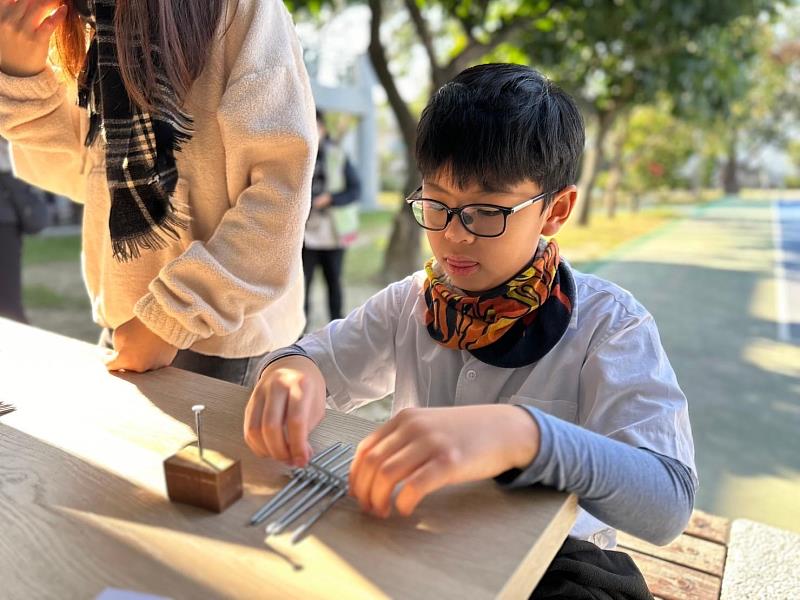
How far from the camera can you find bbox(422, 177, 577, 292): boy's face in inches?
42.8

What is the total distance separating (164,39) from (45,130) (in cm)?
47

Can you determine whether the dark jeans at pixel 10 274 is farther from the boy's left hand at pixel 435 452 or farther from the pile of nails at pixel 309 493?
the boy's left hand at pixel 435 452

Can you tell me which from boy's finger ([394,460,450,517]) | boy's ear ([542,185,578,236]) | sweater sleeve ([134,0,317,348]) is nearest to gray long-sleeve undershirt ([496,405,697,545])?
boy's finger ([394,460,450,517])

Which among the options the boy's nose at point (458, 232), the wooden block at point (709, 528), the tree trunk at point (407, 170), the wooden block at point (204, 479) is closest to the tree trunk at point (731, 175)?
the tree trunk at point (407, 170)

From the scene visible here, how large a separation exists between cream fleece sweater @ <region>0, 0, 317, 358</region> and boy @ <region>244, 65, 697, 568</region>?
0.17 m

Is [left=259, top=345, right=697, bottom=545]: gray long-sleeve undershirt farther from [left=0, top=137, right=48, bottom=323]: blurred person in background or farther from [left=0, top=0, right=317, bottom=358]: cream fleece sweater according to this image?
[left=0, top=137, right=48, bottom=323]: blurred person in background

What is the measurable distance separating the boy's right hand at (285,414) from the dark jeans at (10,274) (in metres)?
2.27

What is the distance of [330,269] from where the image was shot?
4691 millimetres

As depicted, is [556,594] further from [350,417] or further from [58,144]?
[58,144]

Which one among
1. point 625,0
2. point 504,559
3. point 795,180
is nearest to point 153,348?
point 504,559

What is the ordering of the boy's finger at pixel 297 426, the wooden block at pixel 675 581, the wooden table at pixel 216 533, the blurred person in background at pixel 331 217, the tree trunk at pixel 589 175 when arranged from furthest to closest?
1. the tree trunk at pixel 589 175
2. the blurred person in background at pixel 331 217
3. the wooden block at pixel 675 581
4. the boy's finger at pixel 297 426
5. the wooden table at pixel 216 533

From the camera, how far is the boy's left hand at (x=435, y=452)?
742 millimetres

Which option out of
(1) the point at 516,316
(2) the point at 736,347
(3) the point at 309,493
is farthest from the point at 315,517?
(2) the point at 736,347

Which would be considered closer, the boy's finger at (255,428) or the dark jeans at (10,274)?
the boy's finger at (255,428)
